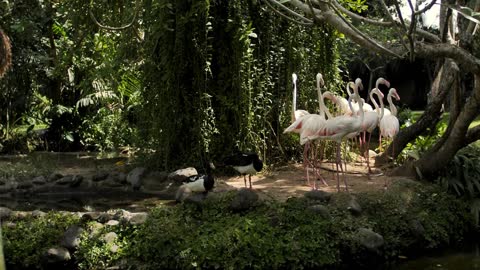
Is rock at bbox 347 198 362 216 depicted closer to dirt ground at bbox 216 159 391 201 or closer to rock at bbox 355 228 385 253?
rock at bbox 355 228 385 253

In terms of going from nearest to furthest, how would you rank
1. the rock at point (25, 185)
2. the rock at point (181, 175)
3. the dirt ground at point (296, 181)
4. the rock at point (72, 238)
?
the rock at point (72, 238)
the dirt ground at point (296, 181)
the rock at point (181, 175)
the rock at point (25, 185)

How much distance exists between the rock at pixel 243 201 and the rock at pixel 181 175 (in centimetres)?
222

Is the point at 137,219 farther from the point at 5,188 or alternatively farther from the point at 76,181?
the point at 5,188

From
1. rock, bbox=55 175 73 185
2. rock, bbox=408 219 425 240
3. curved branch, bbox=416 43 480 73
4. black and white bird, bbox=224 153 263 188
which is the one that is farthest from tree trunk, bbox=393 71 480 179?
rock, bbox=55 175 73 185

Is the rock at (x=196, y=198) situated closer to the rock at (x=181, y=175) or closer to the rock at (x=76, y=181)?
the rock at (x=181, y=175)

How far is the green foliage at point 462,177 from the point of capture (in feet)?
27.5

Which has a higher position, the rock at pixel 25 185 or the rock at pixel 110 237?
the rock at pixel 25 185

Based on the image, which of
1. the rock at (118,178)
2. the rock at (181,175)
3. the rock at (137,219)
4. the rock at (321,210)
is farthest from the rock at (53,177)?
the rock at (321,210)

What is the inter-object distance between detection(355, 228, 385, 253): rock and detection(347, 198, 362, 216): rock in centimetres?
40

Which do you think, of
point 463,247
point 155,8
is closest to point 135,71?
point 155,8

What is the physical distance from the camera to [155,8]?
9766 millimetres

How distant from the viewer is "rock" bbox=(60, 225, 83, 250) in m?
6.71

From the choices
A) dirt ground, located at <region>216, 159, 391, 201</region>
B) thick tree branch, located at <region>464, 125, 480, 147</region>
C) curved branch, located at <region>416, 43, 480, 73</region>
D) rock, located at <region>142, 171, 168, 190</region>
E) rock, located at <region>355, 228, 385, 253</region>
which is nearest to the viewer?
curved branch, located at <region>416, 43, 480, 73</region>

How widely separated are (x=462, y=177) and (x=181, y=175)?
4184 mm
